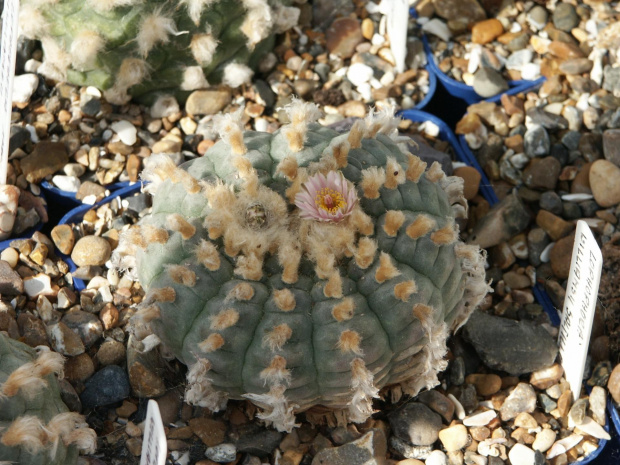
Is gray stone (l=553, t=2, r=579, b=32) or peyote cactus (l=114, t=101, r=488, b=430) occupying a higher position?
peyote cactus (l=114, t=101, r=488, b=430)

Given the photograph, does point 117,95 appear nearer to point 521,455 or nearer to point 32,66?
point 32,66

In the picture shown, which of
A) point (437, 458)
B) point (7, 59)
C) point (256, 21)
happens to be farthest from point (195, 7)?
point (437, 458)

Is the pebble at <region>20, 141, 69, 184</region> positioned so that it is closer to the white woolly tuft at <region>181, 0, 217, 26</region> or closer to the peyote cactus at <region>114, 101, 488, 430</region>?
the white woolly tuft at <region>181, 0, 217, 26</region>

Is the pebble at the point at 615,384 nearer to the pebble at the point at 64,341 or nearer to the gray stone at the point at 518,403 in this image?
the gray stone at the point at 518,403

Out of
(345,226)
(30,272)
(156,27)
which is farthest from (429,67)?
(30,272)

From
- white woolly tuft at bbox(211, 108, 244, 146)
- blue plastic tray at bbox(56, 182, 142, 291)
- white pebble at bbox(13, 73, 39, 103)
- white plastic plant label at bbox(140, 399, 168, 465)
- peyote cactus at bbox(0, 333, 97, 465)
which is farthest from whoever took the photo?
white pebble at bbox(13, 73, 39, 103)

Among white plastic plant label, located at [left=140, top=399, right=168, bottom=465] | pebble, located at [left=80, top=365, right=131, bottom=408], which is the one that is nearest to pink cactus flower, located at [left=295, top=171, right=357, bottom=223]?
white plastic plant label, located at [left=140, top=399, right=168, bottom=465]

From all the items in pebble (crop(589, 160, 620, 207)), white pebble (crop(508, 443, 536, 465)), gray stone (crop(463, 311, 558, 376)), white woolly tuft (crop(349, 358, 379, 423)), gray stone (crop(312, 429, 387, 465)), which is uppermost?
white woolly tuft (crop(349, 358, 379, 423))

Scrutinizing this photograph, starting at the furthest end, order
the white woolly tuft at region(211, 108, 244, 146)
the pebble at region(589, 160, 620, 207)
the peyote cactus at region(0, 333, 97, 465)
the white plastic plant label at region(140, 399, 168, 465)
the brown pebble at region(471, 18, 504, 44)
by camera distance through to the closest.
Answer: the brown pebble at region(471, 18, 504, 44) → the pebble at region(589, 160, 620, 207) → the white woolly tuft at region(211, 108, 244, 146) → the peyote cactus at region(0, 333, 97, 465) → the white plastic plant label at region(140, 399, 168, 465)

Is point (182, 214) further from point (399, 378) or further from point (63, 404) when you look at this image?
point (399, 378)

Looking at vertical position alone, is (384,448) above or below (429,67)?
below
